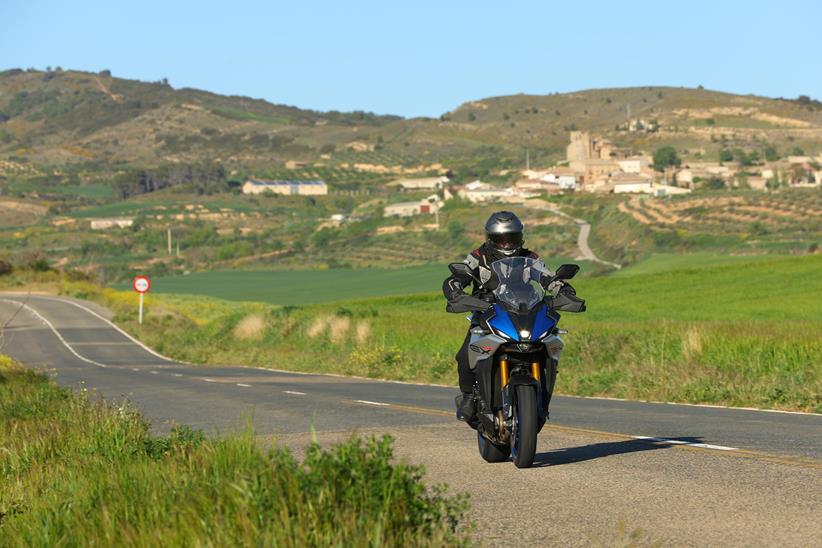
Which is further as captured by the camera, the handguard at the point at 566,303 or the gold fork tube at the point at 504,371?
the handguard at the point at 566,303

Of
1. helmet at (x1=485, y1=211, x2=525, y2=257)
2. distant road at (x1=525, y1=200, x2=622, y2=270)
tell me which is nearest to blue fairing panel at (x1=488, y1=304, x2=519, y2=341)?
helmet at (x1=485, y1=211, x2=525, y2=257)

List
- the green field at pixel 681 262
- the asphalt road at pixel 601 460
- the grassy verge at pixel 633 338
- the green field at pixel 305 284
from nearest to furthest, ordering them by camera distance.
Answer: the asphalt road at pixel 601 460, the grassy verge at pixel 633 338, the green field at pixel 681 262, the green field at pixel 305 284

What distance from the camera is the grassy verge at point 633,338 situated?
71.9 ft

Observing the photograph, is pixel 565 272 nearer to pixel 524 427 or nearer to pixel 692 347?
pixel 524 427

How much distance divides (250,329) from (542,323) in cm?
4408

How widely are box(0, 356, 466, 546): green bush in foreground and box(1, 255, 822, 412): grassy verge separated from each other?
10505mm

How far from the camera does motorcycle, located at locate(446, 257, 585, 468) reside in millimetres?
10945

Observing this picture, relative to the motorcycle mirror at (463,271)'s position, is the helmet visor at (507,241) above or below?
above

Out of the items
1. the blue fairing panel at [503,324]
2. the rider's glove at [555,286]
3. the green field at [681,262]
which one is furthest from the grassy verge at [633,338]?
the green field at [681,262]

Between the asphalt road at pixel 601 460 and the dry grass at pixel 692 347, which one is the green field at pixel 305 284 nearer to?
the dry grass at pixel 692 347

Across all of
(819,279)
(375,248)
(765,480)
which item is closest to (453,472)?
(765,480)

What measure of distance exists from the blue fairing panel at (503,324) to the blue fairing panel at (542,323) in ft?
0.49

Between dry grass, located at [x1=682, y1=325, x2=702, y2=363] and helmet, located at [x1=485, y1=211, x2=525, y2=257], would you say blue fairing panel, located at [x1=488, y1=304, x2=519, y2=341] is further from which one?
dry grass, located at [x1=682, y1=325, x2=702, y2=363]

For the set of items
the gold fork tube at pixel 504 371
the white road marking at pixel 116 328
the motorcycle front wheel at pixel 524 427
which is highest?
the gold fork tube at pixel 504 371
